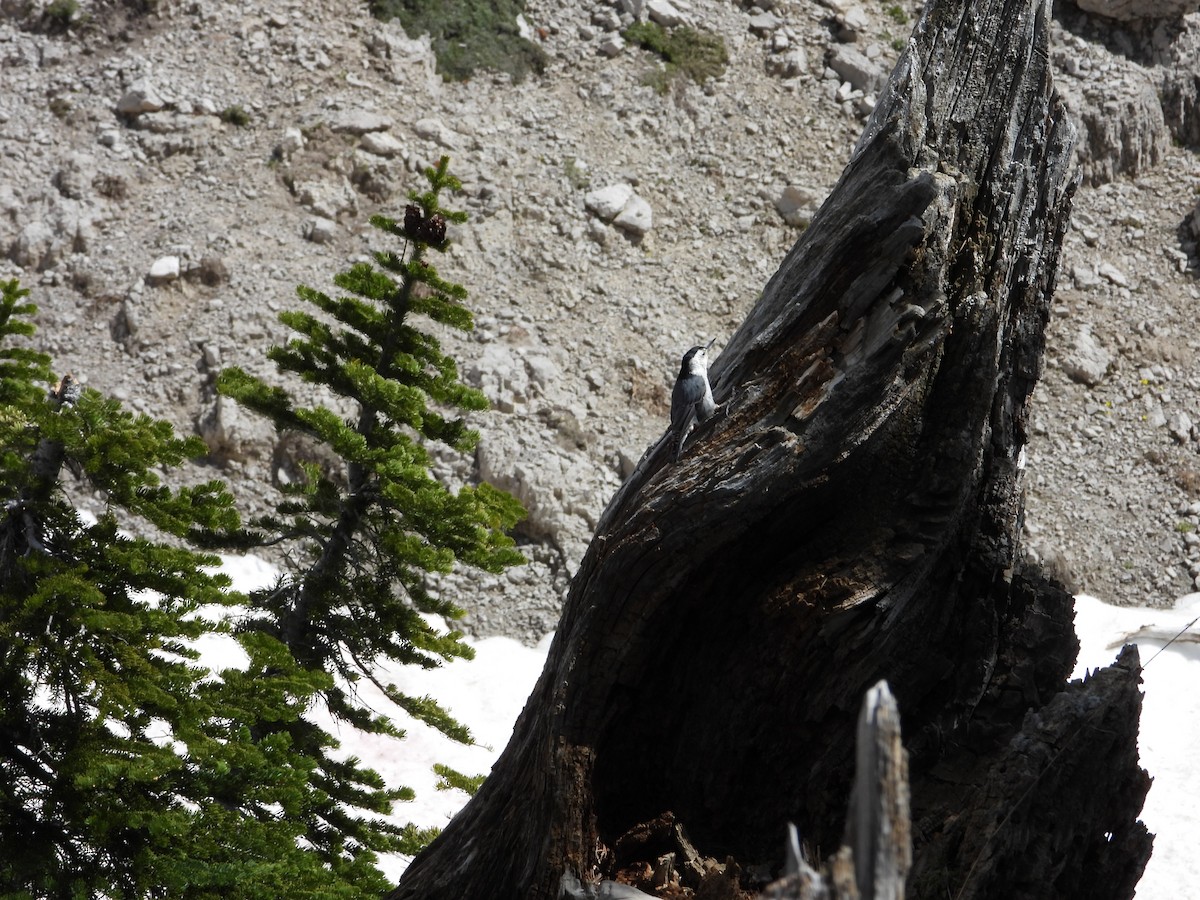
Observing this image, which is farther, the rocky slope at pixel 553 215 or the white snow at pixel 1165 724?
the rocky slope at pixel 553 215

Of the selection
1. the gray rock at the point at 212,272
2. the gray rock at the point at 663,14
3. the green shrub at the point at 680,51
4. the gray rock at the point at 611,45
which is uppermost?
the gray rock at the point at 663,14

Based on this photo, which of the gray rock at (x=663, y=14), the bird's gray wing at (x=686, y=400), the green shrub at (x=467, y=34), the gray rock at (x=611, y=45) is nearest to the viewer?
the bird's gray wing at (x=686, y=400)

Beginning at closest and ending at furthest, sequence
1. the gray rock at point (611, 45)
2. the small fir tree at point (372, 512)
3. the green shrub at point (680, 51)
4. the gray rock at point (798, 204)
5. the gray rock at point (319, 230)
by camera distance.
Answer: the small fir tree at point (372, 512) < the gray rock at point (319, 230) < the gray rock at point (798, 204) < the gray rock at point (611, 45) < the green shrub at point (680, 51)

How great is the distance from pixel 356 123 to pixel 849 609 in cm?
2181

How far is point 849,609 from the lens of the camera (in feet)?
17.8

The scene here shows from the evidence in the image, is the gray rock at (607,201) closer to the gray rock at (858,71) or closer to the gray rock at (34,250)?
the gray rock at (858,71)

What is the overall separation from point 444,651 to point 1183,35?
1161 inches

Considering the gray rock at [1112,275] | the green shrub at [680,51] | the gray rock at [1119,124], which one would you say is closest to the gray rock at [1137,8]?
the gray rock at [1119,124]

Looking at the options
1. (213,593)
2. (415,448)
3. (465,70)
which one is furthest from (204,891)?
(465,70)

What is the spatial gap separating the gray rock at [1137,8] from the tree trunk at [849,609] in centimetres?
2765

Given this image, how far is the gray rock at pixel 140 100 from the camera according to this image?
24109mm

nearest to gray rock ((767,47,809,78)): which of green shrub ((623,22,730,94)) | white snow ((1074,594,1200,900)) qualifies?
green shrub ((623,22,730,94))

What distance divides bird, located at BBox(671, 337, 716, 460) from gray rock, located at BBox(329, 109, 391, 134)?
2046 centimetres

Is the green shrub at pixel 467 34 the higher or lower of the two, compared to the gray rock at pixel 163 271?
higher
